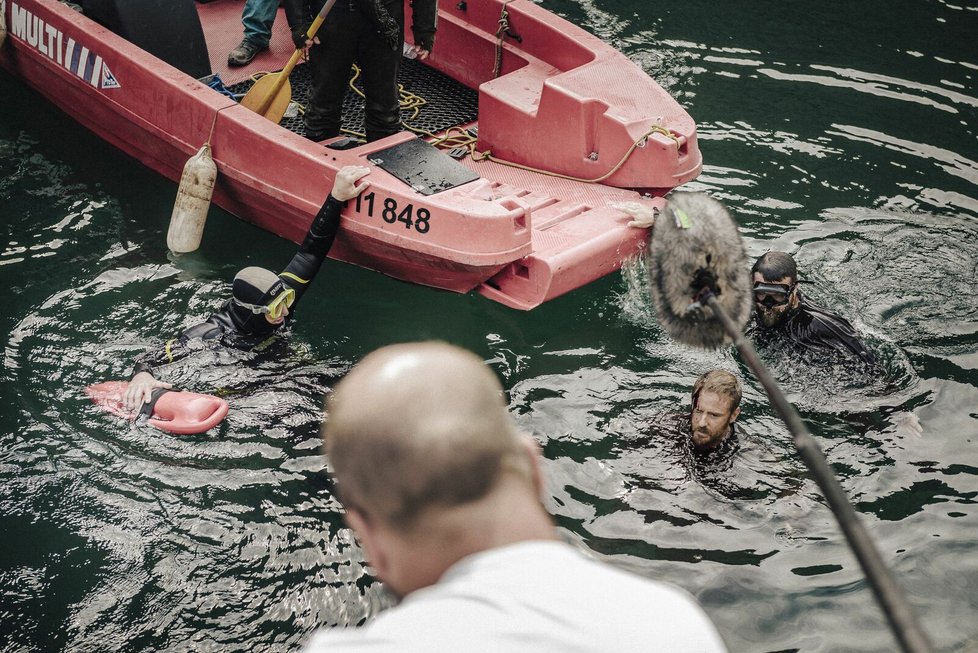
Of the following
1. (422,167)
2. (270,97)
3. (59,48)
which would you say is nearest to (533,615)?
(422,167)

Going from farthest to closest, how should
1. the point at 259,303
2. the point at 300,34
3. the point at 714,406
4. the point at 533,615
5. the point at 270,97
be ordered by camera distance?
the point at 270,97, the point at 300,34, the point at 259,303, the point at 714,406, the point at 533,615

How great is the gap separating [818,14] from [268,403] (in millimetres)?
6938

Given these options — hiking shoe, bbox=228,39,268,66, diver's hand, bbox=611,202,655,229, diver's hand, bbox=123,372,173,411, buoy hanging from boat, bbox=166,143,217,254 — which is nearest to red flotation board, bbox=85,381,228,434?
diver's hand, bbox=123,372,173,411

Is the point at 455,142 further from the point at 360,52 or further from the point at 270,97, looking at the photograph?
the point at 270,97

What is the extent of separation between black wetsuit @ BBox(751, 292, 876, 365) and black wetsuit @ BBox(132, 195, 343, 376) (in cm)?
256

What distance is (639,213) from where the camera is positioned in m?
5.29

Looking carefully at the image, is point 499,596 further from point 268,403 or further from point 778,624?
point 268,403

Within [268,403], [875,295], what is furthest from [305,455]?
[875,295]

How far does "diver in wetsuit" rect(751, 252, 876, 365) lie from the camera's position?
4816 millimetres

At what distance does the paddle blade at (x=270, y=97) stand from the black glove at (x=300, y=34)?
0.53m

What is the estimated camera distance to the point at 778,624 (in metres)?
3.87

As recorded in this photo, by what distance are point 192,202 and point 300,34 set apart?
4.23ft

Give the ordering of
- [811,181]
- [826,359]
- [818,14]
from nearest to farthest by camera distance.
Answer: [826,359]
[811,181]
[818,14]

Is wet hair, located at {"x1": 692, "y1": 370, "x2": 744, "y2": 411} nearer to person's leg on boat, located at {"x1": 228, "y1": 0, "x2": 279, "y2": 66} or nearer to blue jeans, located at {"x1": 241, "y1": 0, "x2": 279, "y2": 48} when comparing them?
person's leg on boat, located at {"x1": 228, "y1": 0, "x2": 279, "y2": 66}
